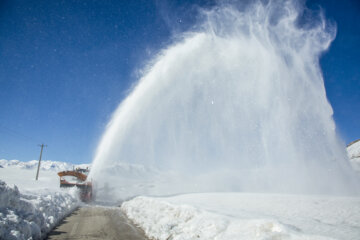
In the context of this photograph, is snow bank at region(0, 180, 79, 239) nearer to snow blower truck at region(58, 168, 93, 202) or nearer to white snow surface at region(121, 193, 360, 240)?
white snow surface at region(121, 193, 360, 240)

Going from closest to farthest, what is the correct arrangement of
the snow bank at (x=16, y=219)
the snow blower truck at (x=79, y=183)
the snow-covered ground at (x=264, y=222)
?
the snow-covered ground at (x=264, y=222) → the snow bank at (x=16, y=219) → the snow blower truck at (x=79, y=183)

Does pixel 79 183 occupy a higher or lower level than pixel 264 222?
higher

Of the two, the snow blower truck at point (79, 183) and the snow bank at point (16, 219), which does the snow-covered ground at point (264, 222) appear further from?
the snow blower truck at point (79, 183)

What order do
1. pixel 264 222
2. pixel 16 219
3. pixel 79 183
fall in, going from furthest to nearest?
pixel 79 183 → pixel 16 219 → pixel 264 222

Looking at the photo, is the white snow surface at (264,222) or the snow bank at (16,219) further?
the snow bank at (16,219)

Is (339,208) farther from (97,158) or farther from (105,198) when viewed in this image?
(105,198)

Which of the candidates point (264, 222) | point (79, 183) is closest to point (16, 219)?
point (264, 222)

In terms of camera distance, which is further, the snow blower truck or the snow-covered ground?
the snow blower truck

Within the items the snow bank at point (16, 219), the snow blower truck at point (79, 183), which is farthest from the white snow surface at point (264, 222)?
the snow blower truck at point (79, 183)

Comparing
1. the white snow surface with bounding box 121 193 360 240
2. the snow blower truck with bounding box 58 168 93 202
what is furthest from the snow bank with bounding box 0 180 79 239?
the snow blower truck with bounding box 58 168 93 202

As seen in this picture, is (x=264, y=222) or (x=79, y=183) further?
(x=79, y=183)

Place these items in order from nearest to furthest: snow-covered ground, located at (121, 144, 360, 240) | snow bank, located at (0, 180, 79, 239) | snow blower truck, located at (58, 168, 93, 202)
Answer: snow-covered ground, located at (121, 144, 360, 240) → snow bank, located at (0, 180, 79, 239) → snow blower truck, located at (58, 168, 93, 202)

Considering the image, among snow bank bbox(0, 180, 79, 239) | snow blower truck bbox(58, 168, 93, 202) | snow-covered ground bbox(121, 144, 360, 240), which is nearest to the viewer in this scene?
snow-covered ground bbox(121, 144, 360, 240)

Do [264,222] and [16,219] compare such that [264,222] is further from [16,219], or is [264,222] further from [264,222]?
[16,219]
